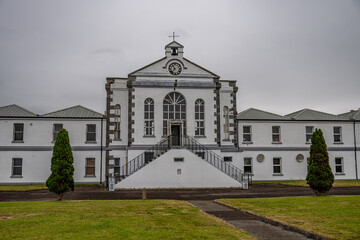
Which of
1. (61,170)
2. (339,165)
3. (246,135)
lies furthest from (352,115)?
(61,170)

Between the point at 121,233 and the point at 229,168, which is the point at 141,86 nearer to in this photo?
A: the point at 229,168

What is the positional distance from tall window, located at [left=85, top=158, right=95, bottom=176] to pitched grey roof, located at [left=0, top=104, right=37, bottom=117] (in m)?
6.19

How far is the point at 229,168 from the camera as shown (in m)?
28.8

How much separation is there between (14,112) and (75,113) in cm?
519

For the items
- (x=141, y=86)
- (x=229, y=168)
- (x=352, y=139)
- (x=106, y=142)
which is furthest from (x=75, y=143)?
(x=352, y=139)

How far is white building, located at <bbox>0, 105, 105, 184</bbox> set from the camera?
30.3 metres

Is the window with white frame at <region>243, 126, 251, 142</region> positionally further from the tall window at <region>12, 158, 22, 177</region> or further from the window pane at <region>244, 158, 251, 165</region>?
the tall window at <region>12, 158, 22, 177</region>

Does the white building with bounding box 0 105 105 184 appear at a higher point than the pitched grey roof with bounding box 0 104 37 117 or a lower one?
lower

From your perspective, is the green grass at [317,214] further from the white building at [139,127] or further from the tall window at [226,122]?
the tall window at [226,122]

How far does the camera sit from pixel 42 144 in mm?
30750

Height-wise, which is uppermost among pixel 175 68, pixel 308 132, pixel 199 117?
pixel 175 68

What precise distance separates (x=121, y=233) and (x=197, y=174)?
17.7 metres

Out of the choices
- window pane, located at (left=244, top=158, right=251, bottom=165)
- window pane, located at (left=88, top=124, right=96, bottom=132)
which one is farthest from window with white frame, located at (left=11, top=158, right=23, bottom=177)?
window pane, located at (left=244, top=158, right=251, bottom=165)

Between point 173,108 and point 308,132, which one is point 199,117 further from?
point 308,132
